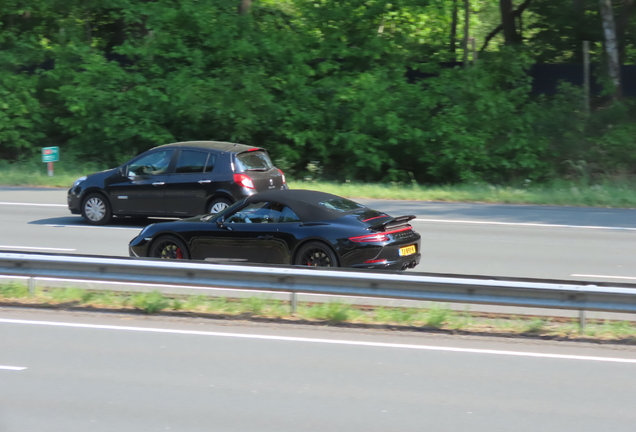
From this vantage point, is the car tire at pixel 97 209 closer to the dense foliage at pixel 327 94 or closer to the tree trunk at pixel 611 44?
the dense foliage at pixel 327 94

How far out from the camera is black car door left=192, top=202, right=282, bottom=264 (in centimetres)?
1084

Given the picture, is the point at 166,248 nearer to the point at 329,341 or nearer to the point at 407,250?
the point at 407,250

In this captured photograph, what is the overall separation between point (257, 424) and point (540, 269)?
7.33 metres

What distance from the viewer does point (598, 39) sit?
2792 cm

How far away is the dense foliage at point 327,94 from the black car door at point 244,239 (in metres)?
14.3

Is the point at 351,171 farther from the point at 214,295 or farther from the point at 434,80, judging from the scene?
the point at 214,295

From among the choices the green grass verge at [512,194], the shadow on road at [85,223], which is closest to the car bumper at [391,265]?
the shadow on road at [85,223]

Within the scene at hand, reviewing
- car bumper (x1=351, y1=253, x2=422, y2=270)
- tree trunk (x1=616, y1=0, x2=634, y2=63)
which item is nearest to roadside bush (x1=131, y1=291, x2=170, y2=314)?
car bumper (x1=351, y1=253, x2=422, y2=270)

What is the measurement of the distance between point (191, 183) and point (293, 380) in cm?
945

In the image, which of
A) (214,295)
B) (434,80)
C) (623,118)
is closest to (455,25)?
(434,80)

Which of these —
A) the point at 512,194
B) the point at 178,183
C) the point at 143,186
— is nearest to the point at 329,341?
the point at 178,183

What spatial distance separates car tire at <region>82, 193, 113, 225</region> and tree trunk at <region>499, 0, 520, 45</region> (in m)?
18.2

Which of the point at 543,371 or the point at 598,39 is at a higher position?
the point at 598,39

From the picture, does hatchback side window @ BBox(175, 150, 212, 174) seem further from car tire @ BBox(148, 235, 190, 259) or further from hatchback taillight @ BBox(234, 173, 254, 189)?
car tire @ BBox(148, 235, 190, 259)
